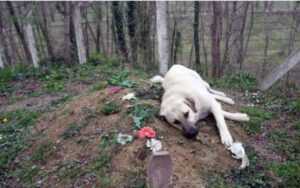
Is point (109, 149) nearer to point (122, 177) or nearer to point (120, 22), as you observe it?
point (122, 177)

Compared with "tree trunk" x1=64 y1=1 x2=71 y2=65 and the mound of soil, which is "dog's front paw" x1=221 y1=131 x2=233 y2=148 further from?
"tree trunk" x1=64 y1=1 x2=71 y2=65

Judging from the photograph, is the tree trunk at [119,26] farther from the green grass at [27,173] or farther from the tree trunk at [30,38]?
the green grass at [27,173]

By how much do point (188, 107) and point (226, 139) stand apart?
0.52 m

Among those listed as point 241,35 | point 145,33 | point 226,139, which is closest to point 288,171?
point 226,139

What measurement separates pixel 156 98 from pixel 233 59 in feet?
11.1

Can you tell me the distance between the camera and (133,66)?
779cm

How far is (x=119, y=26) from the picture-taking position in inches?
332

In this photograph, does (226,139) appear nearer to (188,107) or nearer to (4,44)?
(188,107)

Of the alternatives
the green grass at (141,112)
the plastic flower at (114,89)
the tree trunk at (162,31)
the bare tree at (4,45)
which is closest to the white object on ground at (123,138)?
the green grass at (141,112)

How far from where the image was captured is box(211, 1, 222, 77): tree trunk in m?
7.36

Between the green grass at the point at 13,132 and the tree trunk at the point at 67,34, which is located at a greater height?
the tree trunk at the point at 67,34

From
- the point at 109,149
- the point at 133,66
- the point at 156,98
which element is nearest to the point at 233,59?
the point at 133,66

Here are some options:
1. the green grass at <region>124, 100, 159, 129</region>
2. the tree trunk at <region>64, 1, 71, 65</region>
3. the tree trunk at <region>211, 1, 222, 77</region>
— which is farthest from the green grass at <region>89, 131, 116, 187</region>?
the tree trunk at <region>64, 1, 71, 65</region>

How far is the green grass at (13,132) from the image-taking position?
15.2 ft
